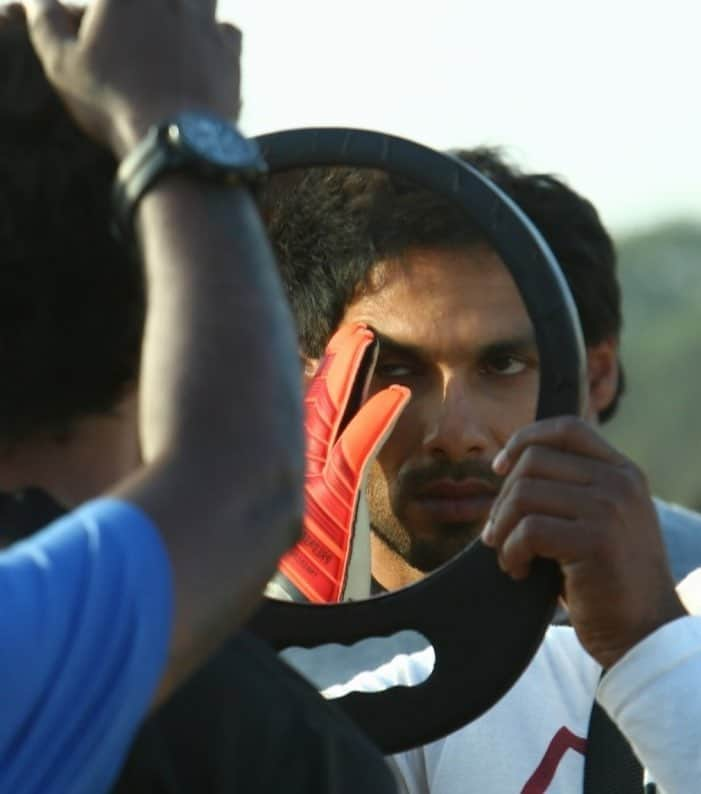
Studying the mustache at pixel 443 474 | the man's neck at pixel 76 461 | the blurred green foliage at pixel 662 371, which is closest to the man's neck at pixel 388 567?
the mustache at pixel 443 474

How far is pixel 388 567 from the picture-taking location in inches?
111

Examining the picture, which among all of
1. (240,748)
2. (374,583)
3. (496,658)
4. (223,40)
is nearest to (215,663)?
(240,748)

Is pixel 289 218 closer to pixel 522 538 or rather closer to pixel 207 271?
pixel 522 538

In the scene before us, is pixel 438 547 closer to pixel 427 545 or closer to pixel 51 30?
pixel 427 545

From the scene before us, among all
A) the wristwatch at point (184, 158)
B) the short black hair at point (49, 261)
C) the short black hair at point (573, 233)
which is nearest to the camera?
the wristwatch at point (184, 158)

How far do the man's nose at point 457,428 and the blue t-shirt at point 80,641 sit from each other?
137 centimetres

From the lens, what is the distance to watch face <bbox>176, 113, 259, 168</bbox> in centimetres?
167

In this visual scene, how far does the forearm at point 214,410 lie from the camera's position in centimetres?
157

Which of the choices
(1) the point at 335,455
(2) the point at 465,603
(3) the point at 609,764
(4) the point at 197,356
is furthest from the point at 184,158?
(3) the point at 609,764

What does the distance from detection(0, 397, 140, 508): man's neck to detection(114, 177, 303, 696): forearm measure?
20 centimetres

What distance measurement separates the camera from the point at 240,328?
63.9 inches

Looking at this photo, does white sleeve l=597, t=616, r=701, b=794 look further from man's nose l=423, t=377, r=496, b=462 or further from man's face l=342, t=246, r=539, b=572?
man's nose l=423, t=377, r=496, b=462

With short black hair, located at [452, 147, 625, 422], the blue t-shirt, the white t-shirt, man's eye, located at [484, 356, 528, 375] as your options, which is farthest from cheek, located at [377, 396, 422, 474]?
the blue t-shirt

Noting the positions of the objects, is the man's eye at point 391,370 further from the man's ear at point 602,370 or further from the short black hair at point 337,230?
the man's ear at point 602,370
